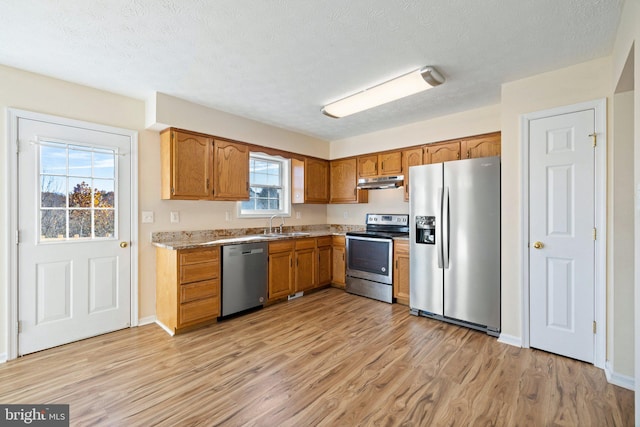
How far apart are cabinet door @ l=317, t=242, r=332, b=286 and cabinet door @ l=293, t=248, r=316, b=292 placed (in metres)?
0.14

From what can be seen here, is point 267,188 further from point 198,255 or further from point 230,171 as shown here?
point 198,255

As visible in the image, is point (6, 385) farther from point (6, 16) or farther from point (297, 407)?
point (6, 16)

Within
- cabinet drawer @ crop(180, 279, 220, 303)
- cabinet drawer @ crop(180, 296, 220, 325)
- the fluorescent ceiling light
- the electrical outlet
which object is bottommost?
cabinet drawer @ crop(180, 296, 220, 325)

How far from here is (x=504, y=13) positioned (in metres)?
1.79

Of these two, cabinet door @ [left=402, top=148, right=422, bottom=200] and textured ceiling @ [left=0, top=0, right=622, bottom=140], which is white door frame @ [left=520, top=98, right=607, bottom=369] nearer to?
textured ceiling @ [left=0, top=0, right=622, bottom=140]

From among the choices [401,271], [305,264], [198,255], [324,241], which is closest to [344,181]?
[324,241]

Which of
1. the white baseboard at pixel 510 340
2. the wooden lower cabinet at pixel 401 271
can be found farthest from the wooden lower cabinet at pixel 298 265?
the white baseboard at pixel 510 340

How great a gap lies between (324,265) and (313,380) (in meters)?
2.43

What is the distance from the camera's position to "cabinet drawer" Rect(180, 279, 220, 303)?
295cm

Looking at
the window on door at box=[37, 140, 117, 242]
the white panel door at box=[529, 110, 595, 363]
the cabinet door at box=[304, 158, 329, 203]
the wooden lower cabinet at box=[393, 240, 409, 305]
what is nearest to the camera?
the white panel door at box=[529, 110, 595, 363]

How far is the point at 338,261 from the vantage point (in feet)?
15.0

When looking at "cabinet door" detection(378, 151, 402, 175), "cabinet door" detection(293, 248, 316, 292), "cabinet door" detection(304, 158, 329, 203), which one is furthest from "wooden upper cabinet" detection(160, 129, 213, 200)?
"cabinet door" detection(378, 151, 402, 175)

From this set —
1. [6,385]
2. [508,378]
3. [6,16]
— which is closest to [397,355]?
[508,378]

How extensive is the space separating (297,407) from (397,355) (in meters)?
1.04
